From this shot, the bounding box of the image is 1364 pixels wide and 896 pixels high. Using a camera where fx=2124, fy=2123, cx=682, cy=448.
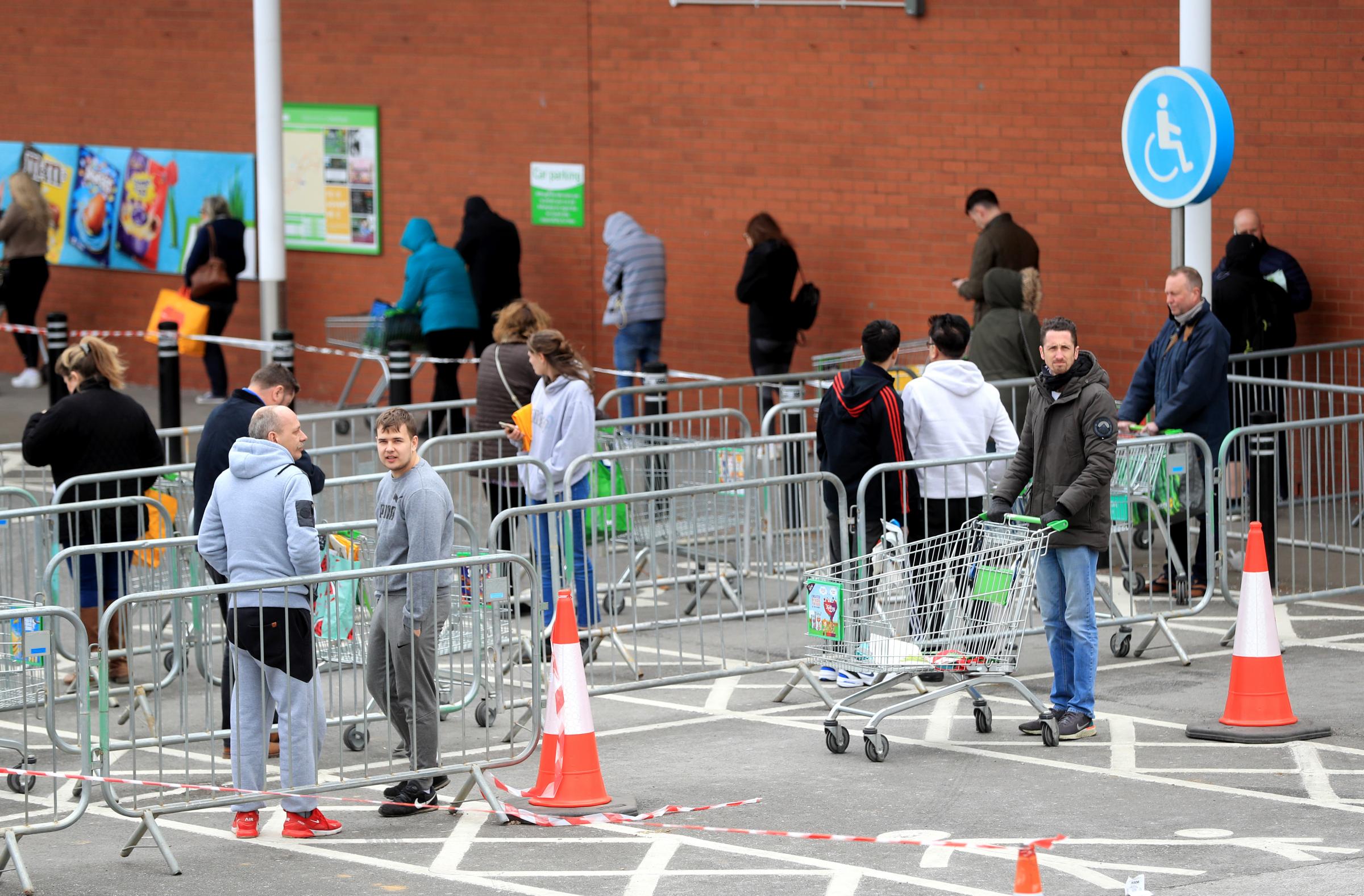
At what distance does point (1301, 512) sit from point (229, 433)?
6.99m

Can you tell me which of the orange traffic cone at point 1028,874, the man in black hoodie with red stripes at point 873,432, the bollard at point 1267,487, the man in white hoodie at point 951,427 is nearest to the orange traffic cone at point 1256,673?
the man in white hoodie at point 951,427

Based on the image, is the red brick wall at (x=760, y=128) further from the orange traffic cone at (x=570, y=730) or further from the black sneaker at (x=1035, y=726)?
the orange traffic cone at (x=570, y=730)

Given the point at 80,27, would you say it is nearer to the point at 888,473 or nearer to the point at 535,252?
the point at 535,252

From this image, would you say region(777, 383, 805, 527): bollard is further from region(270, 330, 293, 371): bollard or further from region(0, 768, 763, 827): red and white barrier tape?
region(270, 330, 293, 371): bollard

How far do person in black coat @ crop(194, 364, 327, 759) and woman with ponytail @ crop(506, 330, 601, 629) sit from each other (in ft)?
5.83

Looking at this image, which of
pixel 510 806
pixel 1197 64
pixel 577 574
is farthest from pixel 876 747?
pixel 1197 64

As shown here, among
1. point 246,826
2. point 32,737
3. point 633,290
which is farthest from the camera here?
point 633,290

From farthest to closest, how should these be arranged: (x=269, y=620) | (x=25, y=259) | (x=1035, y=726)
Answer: (x=25, y=259), (x=1035, y=726), (x=269, y=620)

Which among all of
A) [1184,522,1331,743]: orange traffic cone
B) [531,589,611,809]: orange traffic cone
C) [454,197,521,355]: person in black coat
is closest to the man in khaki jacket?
[1184,522,1331,743]: orange traffic cone

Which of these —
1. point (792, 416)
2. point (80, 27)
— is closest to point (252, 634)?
point (792, 416)

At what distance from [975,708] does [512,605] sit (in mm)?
2128

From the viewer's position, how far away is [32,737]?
32.5 ft

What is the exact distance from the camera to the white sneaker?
9750mm

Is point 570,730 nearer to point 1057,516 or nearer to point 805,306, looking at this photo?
point 1057,516
